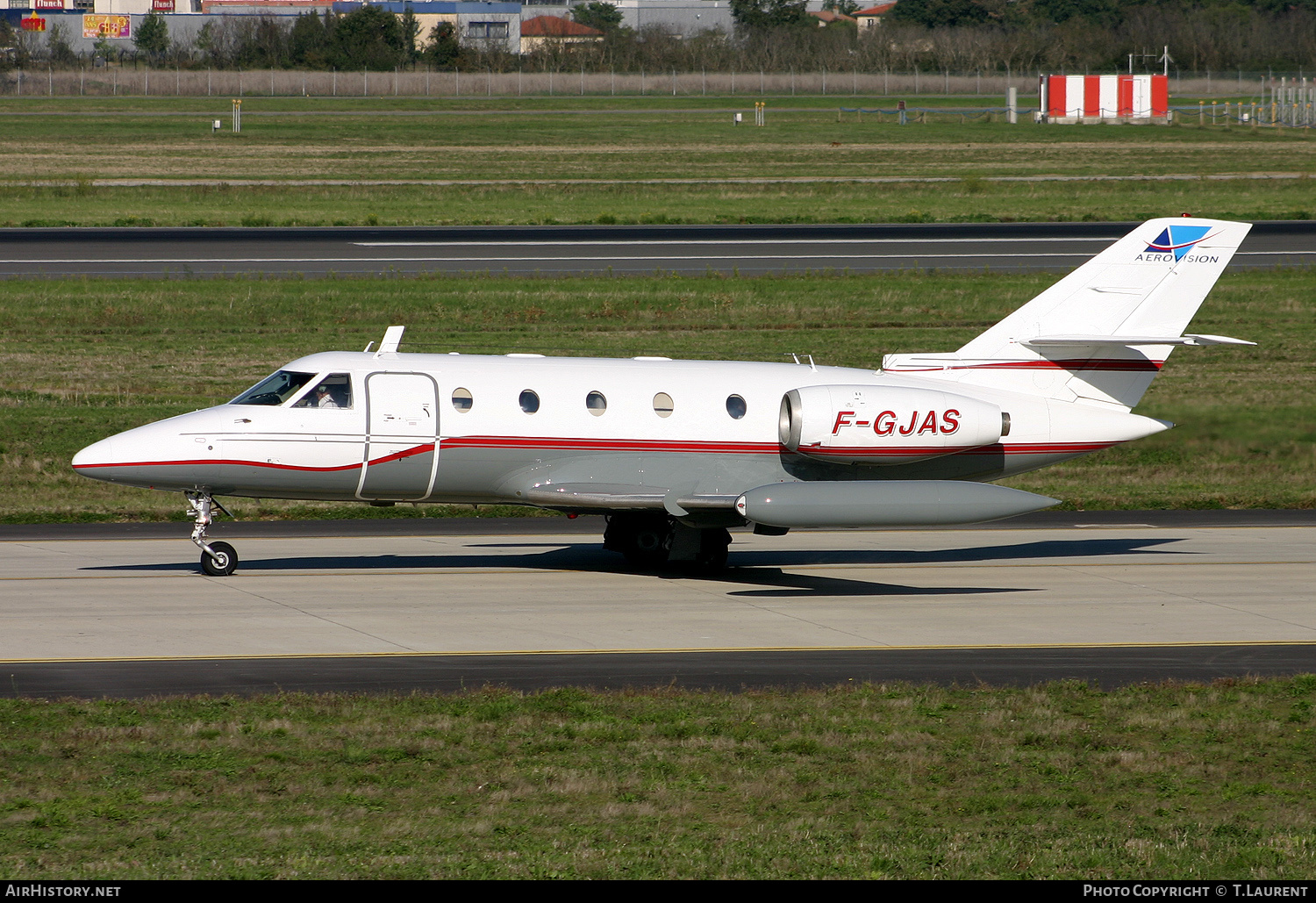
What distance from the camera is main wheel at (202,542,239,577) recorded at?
2127 cm

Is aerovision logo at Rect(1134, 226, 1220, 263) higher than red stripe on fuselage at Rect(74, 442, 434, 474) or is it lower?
higher

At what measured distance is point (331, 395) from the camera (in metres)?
20.9

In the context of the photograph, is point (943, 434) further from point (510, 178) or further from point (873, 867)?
point (510, 178)

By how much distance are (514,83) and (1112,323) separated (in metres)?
133

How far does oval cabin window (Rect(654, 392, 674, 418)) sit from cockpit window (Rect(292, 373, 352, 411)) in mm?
4255

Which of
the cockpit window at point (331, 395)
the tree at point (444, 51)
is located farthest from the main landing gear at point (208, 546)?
the tree at point (444, 51)

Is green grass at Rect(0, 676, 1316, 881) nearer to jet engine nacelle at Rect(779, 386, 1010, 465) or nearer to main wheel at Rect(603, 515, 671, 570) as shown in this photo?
jet engine nacelle at Rect(779, 386, 1010, 465)

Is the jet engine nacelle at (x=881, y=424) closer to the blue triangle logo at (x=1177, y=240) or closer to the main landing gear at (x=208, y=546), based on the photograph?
the blue triangle logo at (x=1177, y=240)

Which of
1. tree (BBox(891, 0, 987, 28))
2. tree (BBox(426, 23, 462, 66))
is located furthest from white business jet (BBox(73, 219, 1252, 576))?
tree (BBox(891, 0, 987, 28))

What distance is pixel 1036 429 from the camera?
2270 cm

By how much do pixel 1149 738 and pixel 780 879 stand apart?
531 cm

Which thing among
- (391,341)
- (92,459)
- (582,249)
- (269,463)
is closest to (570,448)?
(391,341)

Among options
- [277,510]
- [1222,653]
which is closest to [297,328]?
[277,510]

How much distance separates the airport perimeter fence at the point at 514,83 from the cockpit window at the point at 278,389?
127330 millimetres
